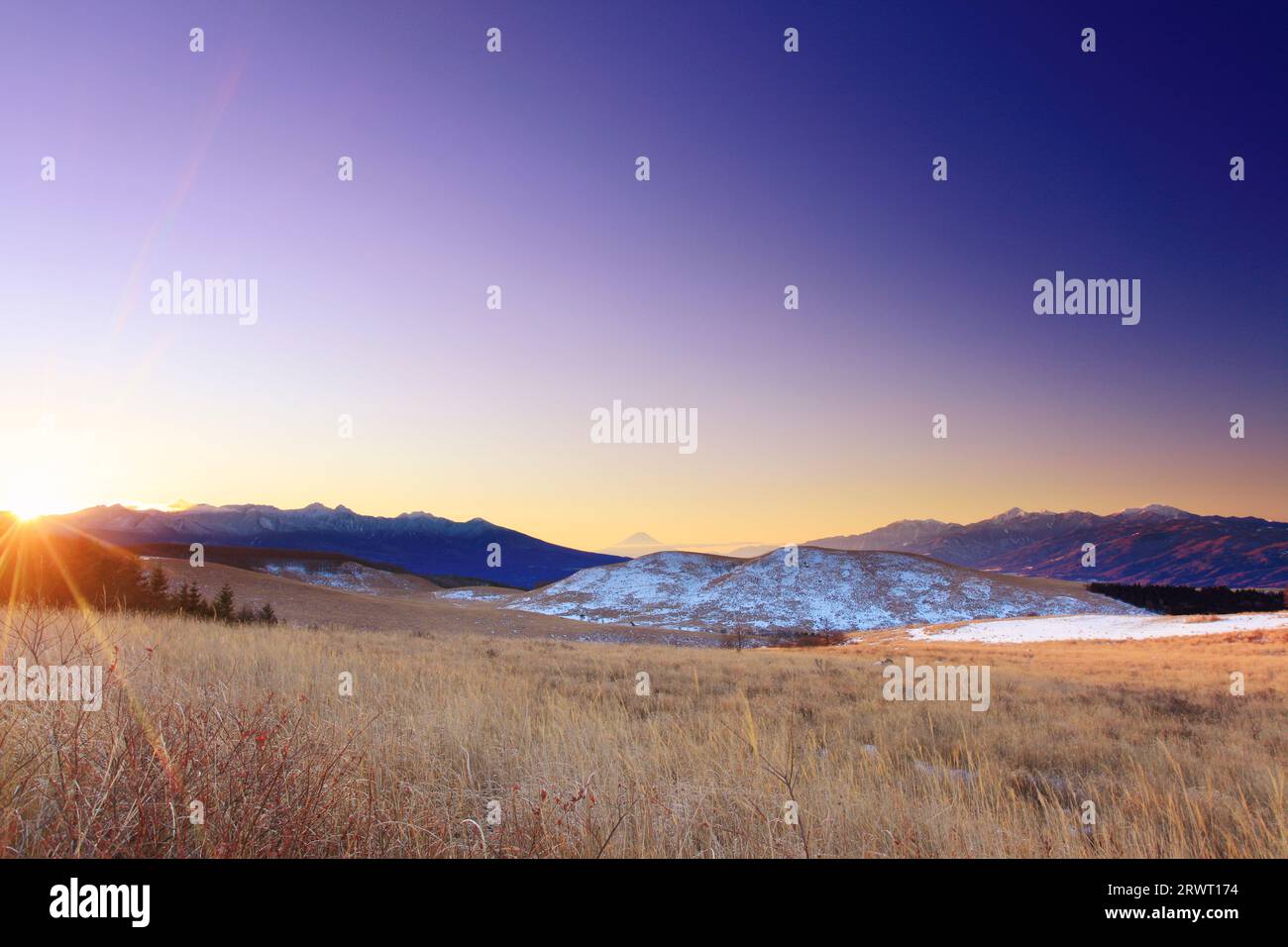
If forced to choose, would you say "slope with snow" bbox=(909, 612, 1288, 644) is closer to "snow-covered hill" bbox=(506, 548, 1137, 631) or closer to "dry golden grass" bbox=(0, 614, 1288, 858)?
"snow-covered hill" bbox=(506, 548, 1137, 631)

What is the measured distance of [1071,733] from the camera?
26.4 feet

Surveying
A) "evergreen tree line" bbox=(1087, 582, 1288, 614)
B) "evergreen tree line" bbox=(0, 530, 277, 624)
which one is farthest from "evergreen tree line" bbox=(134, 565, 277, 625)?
"evergreen tree line" bbox=(1087, 582, 1288, 614)

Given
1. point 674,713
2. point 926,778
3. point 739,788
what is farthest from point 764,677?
point 739,788

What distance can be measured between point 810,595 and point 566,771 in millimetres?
Result: 76402

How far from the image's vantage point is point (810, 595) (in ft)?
251

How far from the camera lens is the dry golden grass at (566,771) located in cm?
287

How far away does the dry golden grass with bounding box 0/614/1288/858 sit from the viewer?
287 cm

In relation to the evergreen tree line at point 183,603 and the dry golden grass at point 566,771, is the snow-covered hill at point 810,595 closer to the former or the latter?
the evergreen tree line at point 183,603

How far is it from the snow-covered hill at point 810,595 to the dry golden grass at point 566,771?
178ft

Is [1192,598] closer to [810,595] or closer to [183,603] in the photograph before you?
[810,595]

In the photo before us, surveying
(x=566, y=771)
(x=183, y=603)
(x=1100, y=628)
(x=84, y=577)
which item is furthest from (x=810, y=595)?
(x=566, y=771)

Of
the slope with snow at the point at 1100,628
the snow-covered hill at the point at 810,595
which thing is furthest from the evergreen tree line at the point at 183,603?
the snow-covered hill at the point at 810,595

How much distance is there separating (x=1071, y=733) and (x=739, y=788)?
22.1 ft
